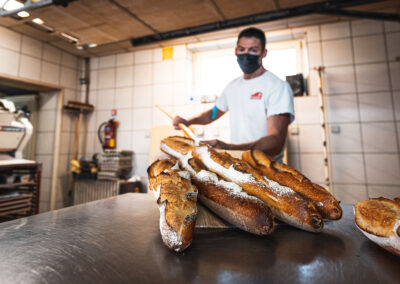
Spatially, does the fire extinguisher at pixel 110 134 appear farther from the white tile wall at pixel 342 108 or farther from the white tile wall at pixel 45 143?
the white tile wall at pixel 342 108

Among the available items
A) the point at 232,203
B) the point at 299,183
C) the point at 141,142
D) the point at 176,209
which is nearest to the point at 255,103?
the point at 299,183

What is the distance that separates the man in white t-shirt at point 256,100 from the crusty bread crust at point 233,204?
2.60ft

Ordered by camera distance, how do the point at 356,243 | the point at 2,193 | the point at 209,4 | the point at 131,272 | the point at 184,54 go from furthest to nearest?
the point at 184,54 → the point at 209,4 → the point at 2,193 → the point at 356,243 → the point at 131,272

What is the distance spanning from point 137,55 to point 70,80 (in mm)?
1200

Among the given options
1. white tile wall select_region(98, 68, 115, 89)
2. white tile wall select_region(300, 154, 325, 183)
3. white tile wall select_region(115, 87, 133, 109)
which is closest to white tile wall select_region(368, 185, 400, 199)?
white tile wall select_region(300, 154, 325, 183)

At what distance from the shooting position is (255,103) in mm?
1561

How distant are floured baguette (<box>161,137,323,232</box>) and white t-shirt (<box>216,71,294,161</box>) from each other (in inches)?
37.1

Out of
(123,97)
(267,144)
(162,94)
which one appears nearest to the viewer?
(267,144)

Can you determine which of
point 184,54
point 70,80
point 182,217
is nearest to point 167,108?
point 184,54

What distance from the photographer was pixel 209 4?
2.38 meters

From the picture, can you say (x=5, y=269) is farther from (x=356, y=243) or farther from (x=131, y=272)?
(x=356, y=243)

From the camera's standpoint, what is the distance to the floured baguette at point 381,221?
38 cm

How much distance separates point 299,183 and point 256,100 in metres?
1.06

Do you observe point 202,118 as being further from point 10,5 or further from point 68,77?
point 68,77
